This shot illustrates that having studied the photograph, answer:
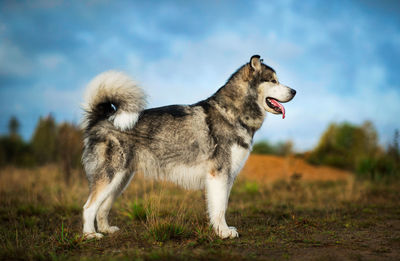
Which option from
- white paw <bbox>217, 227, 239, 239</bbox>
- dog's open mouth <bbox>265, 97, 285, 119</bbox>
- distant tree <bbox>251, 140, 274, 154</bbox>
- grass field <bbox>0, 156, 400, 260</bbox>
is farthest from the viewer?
distant tree <bbox>251, 140, 274, 154</bbox>

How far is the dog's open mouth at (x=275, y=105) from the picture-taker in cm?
515

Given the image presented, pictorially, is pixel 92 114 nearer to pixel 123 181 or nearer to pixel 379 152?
pixel 123 181

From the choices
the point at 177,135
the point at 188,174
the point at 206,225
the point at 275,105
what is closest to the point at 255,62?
the point at 275,105

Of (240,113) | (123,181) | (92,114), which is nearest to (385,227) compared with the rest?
(240,113)

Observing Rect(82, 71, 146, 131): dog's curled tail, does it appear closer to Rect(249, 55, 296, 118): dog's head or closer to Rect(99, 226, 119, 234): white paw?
Rect(99, 226, 119, 234): white paw

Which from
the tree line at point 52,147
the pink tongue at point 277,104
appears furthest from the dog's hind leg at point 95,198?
the tree line at point 52,147

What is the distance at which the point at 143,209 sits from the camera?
6.05m

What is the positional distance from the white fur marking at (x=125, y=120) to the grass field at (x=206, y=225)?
1349mm

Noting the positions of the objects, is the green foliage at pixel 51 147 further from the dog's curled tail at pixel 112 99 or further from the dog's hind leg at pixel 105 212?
the dog's curled tail at pixel 112 99

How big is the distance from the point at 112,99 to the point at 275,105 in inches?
106

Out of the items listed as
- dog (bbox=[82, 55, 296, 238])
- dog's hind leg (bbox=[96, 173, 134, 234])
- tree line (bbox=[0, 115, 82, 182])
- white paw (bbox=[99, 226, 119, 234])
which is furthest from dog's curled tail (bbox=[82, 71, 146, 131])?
tree line (bbox=[0, 115, 82, 182])

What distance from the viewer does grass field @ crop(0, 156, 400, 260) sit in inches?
A: 148

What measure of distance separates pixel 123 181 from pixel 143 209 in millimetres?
1123

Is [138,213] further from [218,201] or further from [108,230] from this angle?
[218,201]
